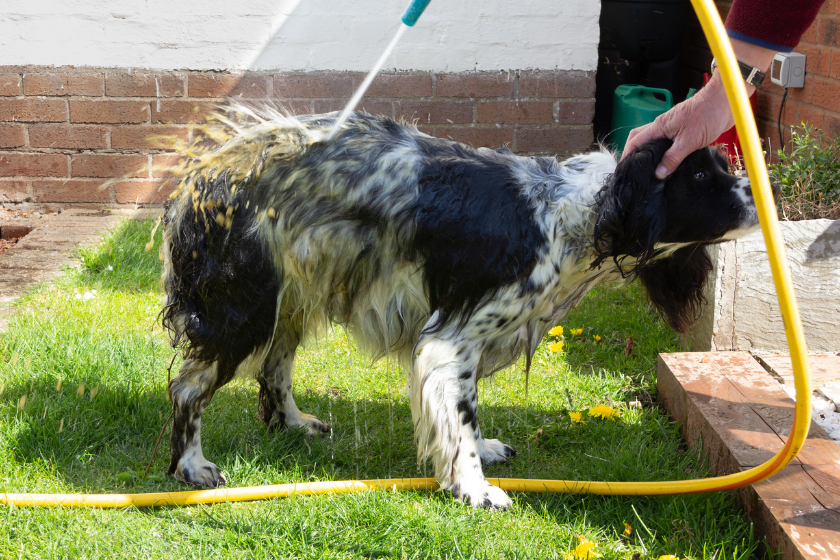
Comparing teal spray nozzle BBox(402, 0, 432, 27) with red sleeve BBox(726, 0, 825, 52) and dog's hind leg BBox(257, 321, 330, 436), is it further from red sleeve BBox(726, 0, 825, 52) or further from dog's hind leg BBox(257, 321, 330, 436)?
dog's hind leg BBox(257, 321, 330, 436)

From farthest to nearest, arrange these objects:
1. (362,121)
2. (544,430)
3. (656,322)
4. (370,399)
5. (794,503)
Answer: (656,322) → (370,399) → (544,430) → (362,121) → (794,503)

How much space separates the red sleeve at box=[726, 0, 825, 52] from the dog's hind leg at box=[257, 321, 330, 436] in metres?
1.99

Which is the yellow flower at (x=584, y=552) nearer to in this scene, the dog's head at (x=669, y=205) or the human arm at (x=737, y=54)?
the dog's head at (x=669, y=205)

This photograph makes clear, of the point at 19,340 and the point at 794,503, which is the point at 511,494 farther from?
the point at 19,340

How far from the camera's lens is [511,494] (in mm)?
2900

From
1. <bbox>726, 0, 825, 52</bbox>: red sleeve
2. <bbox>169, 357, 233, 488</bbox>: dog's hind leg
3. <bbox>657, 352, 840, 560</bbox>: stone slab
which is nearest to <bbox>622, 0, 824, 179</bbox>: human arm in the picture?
<bbox>726, 0, 825, 52</bbox>: red sleeve

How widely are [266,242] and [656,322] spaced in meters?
2.47

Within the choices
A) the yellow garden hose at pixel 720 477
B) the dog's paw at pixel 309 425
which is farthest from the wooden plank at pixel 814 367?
the dog's paw at pixel 309 425

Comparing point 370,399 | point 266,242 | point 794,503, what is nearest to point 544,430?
point 370,399

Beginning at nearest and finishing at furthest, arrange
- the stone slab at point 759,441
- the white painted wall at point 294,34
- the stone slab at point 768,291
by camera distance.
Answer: the stone slab at point 759,441 → the stone slab at point 768,291 → the white painted wall at point 294,34

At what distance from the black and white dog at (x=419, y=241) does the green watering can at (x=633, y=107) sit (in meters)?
3.44

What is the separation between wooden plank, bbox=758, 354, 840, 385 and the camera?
3.26 m

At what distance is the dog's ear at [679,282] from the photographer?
2.94 m

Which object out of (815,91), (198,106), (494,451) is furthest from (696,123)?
(198,106)
